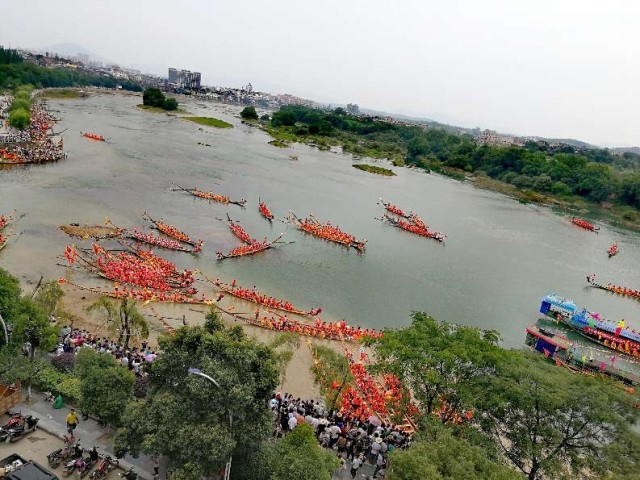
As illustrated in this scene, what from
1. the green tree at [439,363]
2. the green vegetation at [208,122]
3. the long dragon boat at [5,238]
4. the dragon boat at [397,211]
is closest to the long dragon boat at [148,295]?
the long dragon boat at [5,238]

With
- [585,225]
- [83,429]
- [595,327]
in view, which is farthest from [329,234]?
[585,225]

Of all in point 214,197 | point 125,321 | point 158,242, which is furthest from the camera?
point 214,197

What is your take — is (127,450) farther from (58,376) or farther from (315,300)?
(315,300)

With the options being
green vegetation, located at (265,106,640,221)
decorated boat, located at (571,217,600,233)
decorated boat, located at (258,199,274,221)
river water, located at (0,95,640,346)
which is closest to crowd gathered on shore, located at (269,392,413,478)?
river water, located at (0,95,640,346)

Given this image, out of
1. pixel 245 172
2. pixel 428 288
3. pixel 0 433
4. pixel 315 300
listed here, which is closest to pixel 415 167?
pixel 245 172

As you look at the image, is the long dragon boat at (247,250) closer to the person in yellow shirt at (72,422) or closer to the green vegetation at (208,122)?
the person in yellow shirt at (72,422)

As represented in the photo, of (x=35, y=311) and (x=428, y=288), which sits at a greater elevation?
(x=35, y=311)

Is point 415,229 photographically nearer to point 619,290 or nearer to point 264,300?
point 619,290
